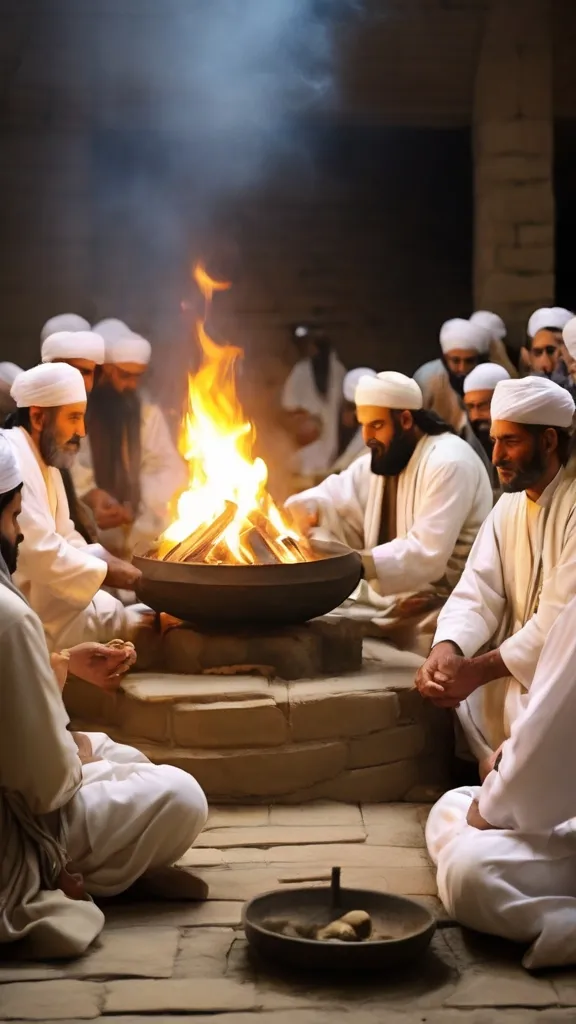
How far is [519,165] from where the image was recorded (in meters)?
11.3

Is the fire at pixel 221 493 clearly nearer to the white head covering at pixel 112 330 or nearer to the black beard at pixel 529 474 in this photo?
the black beard at pixel 529 474

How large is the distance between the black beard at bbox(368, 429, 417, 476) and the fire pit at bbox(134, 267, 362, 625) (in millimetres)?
714

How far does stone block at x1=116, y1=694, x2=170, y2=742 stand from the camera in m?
5.59

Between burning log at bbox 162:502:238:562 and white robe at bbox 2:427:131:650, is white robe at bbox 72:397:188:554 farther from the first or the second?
burning log at bbox 162:502:238:562

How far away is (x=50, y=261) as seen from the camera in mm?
12250

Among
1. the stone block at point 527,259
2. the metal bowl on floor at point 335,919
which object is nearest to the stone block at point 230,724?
the metal bowl on floor at point 335,919

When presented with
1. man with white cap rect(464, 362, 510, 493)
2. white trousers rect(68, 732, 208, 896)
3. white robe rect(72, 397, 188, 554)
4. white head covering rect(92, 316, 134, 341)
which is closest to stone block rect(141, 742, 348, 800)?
white trousers rect(68, 732, 208, 896)

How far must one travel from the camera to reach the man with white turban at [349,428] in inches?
452

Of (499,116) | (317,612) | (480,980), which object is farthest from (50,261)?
(480,980)

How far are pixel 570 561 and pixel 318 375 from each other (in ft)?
25.4

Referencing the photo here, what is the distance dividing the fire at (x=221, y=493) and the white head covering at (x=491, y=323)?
12.6ft

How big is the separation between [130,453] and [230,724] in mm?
4328

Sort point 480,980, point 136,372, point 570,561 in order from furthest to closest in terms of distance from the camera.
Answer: point 136,372
point 570,561
point 480,980

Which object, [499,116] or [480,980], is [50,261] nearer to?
[499,116]
